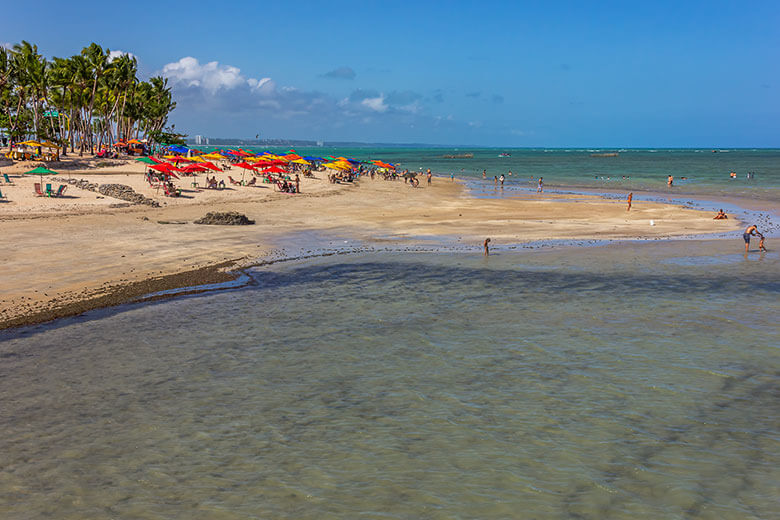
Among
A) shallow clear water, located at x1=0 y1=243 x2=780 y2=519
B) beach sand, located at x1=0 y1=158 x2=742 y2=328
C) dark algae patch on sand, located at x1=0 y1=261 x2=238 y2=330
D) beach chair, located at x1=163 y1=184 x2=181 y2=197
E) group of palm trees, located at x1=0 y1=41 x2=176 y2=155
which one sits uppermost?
group of palm trees, located at x1=0 y1=41 x2=176 y2=155

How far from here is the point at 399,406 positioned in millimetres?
10055

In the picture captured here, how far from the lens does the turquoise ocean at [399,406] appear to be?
293 inches

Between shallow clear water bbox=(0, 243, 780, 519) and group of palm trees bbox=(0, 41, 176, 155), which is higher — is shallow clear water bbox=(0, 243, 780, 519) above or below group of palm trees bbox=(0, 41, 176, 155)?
below

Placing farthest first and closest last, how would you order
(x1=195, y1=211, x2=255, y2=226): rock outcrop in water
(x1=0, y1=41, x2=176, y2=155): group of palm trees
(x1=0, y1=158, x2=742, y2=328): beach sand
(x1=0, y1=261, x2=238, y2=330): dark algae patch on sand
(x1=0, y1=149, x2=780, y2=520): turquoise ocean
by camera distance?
1. (x1=0, y1=41, x2=176, y2=155): group of palm trees
2. (x1=195, y1=211, x2=255, y2=226): rock outcrop in water
3. (x1=0, y1=158, x2=742, y2=328): beach sand
4. (x1=0, y1=261, x2=238, y2=330): dark algae patch on sand
5. (x1=0, y1=149, x2=780, y2=520): turquoise ocean

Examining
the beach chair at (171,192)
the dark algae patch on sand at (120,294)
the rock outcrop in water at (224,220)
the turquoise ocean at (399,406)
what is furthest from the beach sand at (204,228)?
the turquoise ocean at (399,406)

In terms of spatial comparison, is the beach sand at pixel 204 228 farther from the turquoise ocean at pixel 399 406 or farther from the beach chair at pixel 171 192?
the turquoise ocean at pixel 399 406

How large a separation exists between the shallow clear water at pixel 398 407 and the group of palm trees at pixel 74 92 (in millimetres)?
56218

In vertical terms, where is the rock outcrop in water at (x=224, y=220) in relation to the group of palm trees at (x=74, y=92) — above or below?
below

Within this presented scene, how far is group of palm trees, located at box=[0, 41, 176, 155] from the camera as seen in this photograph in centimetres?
6388

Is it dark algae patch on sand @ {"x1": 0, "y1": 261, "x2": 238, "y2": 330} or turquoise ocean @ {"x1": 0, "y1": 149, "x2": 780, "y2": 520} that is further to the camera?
dark algae patch on sand @ {"x1": 0, "y1": 261, "x2": 238, "y2": 330}

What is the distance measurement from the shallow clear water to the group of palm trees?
56.2 m

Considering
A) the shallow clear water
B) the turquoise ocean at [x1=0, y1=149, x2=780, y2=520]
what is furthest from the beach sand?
the shallow clear water

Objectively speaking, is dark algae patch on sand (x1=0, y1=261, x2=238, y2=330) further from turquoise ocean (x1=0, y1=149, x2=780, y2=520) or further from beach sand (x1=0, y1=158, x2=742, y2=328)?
turquoise ocean (x1=0, y1=149, x2=780, y2=520)

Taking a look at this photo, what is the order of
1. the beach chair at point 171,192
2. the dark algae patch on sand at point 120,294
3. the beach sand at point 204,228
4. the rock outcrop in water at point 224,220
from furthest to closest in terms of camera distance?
the beach chair at point 171,192
the rock outcrop in water at point 224,220
the beach sand at point 204,228
the dark algae patch on sand at point 120,294
